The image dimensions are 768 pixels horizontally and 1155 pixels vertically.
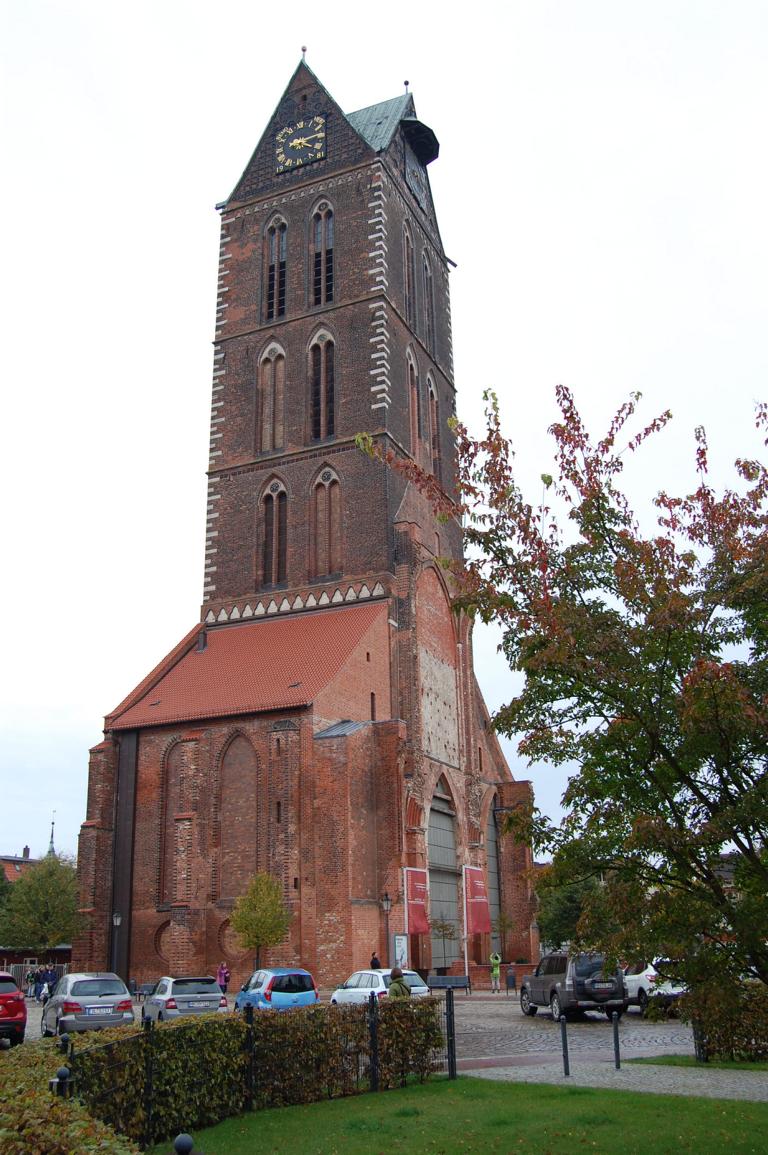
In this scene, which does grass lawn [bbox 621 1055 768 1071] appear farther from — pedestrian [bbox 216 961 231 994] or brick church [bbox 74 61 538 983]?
pedestrian [bbox 216 961 231 994]

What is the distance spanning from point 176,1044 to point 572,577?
6.88 m

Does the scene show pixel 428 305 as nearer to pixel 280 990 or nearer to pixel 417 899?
pixel 417 899

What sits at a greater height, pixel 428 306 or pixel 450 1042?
pixel 428 306

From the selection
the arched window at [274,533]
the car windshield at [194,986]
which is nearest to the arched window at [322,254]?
the arched window at [274,533]

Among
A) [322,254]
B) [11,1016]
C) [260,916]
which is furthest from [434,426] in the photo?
[11,1016]

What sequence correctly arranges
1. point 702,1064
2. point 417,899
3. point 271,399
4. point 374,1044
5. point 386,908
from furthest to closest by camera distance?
point 271,399, point 417,899, point 386,908, point 702,1064, point 374,1044

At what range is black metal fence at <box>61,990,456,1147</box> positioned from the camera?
10.8 m

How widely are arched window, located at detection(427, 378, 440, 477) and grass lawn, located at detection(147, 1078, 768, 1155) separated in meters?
34.8

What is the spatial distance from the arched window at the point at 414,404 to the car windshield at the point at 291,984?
2494 centimetres

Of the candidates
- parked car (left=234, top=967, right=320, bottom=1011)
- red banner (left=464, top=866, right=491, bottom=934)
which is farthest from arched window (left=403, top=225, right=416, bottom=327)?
parked car (left=234, top=967, right=320, bottom=1011)

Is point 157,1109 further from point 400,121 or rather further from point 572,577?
point 400,121

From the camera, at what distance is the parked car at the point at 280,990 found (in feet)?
72.7

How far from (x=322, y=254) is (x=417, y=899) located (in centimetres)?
2730

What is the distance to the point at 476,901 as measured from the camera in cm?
3912
